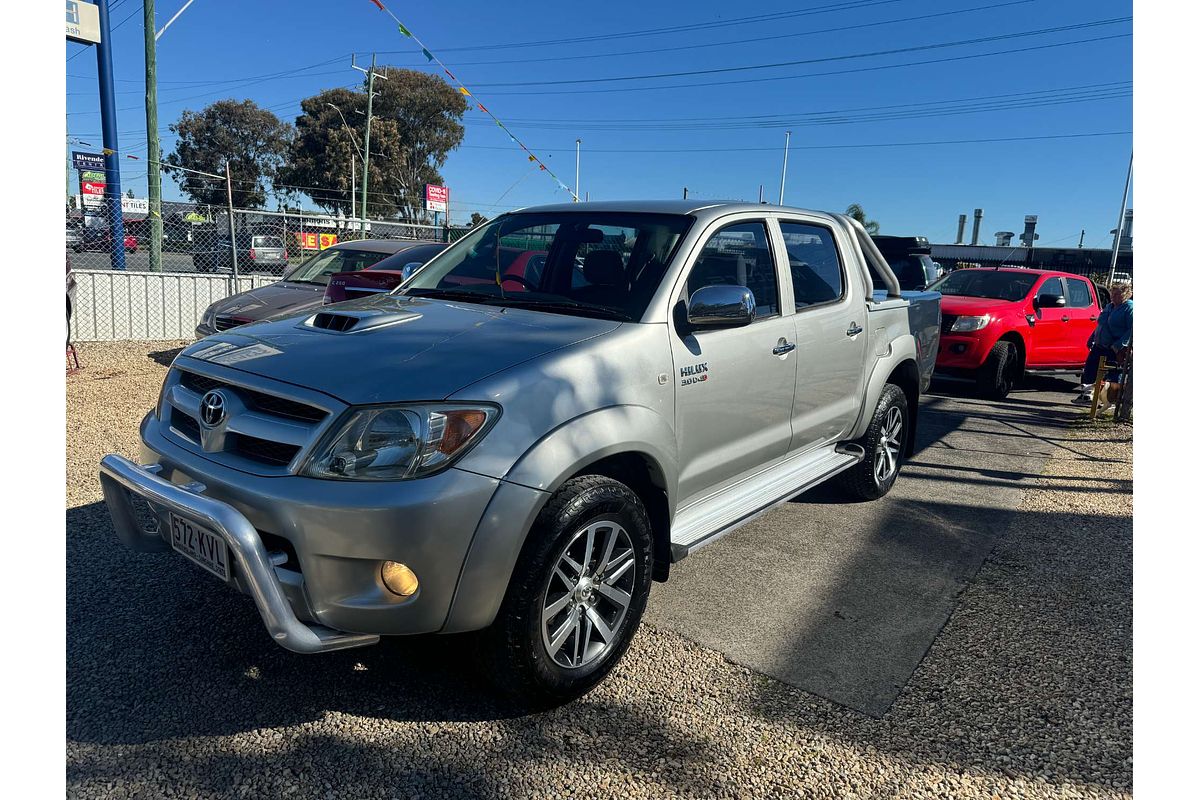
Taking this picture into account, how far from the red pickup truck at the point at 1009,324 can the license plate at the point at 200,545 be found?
365 inches

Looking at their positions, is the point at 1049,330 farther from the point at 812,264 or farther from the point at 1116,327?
the point at 812,264

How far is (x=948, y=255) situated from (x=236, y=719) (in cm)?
5059

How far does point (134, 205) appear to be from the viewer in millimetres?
12711

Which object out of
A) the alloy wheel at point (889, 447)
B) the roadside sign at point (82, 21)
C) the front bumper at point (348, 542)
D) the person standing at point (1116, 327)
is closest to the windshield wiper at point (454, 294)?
the front bumper at point (348, 542)

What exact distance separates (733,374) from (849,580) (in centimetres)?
139

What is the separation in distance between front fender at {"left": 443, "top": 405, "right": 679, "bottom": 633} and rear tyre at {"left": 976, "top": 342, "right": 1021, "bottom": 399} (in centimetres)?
840

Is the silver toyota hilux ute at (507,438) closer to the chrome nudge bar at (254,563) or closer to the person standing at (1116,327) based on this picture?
the chrome nudge bar at (254,563)

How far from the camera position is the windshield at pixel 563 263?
11.3 feet

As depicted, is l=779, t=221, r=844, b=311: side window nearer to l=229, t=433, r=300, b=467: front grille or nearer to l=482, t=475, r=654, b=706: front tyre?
l=482, t=475, r=654, b=706: front tyre

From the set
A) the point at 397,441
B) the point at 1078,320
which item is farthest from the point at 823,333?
the point at 1078,320

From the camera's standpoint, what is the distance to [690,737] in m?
2.77

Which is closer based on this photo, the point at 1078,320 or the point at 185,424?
the point at 185,424

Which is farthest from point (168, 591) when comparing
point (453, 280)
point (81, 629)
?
point (453, 280)

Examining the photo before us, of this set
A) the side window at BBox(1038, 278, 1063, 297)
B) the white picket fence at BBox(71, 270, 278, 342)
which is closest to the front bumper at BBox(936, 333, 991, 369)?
the side window at BBox(1038, 278, 1063, 297)
